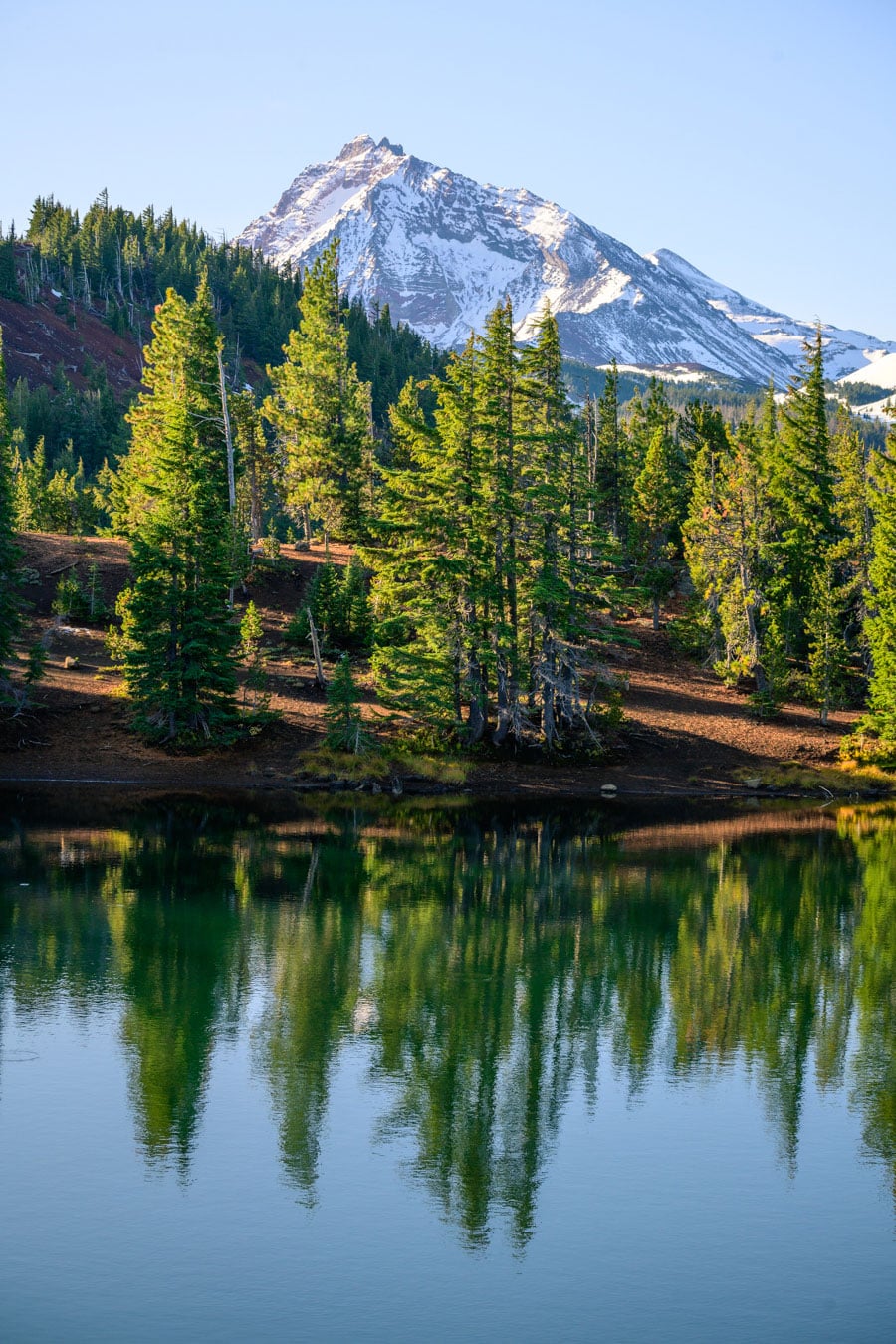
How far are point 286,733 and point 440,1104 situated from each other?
32.5 m

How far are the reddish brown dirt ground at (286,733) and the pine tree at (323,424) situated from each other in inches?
199

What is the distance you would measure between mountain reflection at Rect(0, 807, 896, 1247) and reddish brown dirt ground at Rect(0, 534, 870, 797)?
746cm

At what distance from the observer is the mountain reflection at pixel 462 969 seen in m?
17.9

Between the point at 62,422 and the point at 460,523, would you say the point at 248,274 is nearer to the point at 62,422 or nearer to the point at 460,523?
the point at 62,422

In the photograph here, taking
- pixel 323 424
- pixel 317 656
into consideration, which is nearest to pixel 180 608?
pixel 317 656

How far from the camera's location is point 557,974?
2512cm

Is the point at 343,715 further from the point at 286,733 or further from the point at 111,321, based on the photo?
the point at 111,321

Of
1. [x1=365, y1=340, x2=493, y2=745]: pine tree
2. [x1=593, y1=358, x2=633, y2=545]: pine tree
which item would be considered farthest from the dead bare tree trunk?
[x1=593, y1=358, x2=633, y2=545]: pine tree

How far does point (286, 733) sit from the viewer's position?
4975cm

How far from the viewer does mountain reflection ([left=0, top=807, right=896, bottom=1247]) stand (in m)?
17.9

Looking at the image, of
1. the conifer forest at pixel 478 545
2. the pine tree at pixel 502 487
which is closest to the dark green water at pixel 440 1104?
the conifer forest at pixel 478 545

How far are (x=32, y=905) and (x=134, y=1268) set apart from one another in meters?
16.2

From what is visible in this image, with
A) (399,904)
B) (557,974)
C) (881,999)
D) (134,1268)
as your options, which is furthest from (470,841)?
(134,1268)

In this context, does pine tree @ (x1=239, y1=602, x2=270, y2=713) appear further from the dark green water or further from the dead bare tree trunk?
the dark green water
